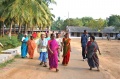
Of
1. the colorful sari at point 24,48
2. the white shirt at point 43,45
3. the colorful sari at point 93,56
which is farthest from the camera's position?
the colorful sari at point 24,48

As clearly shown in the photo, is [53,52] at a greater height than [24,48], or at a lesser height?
greater

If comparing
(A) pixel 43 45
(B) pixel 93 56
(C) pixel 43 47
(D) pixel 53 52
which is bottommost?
(B) pixel 93 56

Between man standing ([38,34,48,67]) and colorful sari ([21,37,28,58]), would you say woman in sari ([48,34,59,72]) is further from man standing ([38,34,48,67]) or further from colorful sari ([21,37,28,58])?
colorful sari ([21,37,28,58])

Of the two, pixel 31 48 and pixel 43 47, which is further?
pixel 31 48

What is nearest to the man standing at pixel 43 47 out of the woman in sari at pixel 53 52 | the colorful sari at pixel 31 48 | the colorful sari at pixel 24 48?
the woman in sari at pixel 53 52

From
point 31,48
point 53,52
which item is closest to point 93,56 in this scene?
point 53,52

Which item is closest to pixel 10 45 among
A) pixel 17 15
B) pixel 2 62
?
pixel 17 15

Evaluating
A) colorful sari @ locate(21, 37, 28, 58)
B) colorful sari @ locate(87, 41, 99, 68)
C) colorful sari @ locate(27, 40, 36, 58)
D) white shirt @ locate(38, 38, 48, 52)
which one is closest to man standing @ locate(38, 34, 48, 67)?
white shirt @ locate(38, 38, 48, 52)

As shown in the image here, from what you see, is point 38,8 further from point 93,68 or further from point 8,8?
point 93,68

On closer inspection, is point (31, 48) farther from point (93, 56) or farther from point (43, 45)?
point (93, 56)

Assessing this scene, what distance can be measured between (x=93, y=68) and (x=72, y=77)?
8.93 ft

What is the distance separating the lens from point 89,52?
1130 cm

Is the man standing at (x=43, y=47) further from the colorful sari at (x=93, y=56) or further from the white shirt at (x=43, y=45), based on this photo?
the colorful sari at (x=93, y=56)

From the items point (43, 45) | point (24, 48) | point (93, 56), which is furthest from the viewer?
point (24, 48)
